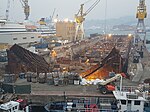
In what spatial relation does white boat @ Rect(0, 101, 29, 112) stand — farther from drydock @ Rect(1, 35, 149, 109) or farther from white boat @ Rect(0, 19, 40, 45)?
white boat @ Rect(0, 19, 40, 45)

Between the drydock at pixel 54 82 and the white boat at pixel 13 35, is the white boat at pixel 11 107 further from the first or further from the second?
the white boat at pixel 13 35

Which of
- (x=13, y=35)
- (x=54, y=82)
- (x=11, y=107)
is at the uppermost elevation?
(x=13, y=35)

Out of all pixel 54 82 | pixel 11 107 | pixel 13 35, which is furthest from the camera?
pixel 13 35

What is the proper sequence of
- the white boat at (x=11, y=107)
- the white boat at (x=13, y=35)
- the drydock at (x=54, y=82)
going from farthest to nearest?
the white boat at (x=13, y=35) < the drydock at (x=54, y=82) < the white boat at (x=11, y=107)

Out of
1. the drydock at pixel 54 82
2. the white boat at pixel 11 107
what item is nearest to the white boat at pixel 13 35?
the drydock at pixel 54 82

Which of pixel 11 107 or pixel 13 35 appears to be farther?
pixel 13 35

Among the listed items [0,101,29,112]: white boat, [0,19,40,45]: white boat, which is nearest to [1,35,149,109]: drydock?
[0,101,29,112]: white boat

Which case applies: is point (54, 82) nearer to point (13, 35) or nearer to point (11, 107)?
point (11, 107)

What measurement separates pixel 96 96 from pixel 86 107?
1.96 m

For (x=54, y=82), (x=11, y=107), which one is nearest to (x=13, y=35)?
(x=54, y=82)

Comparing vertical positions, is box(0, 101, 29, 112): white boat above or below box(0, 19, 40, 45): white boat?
below

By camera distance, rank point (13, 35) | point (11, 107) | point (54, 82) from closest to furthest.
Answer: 1. point (11, 107)
2. point (54, 82)
3. point (13, 35)

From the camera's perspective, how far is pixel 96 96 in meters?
25.2

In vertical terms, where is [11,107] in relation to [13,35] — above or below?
below
